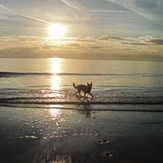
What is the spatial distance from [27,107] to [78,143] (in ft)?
21.9

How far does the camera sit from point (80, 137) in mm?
7738

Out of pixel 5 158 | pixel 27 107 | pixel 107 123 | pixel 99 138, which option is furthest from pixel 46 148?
pixel 27 107

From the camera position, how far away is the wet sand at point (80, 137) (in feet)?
20.0

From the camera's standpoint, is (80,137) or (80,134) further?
(80,134)

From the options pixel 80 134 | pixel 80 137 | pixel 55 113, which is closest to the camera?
pixel 80 137

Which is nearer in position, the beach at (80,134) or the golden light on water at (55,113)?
the beach at (80,134)

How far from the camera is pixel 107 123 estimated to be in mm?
9578

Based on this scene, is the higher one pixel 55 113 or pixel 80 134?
pixel 55 113

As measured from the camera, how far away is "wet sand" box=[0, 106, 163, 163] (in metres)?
6.11

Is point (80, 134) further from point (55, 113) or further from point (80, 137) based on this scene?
point (55, 113)

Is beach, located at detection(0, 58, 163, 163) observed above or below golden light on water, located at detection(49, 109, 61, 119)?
below

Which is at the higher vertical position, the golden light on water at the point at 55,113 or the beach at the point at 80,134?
the golden light on water at the point at 55,113

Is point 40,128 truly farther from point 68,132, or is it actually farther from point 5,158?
point 5,158

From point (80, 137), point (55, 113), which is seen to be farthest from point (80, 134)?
point (55, 113)
